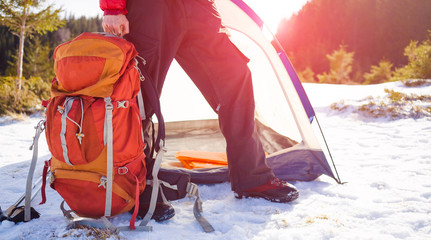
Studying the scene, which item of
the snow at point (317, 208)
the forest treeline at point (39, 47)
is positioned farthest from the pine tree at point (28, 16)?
the snow at point (317, 208)

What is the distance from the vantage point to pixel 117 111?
1224 millimetres

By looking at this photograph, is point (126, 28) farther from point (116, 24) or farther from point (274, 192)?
point (274, 192)

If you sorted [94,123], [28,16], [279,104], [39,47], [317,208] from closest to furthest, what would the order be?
1. [94,123]
2. [317,208]
3. [279,104]
4. [28,16]
5. [39,47]

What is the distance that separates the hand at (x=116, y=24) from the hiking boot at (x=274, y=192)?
105 centimetres

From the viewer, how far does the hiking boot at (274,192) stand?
162 cm

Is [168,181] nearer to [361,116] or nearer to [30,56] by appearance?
[361,116]

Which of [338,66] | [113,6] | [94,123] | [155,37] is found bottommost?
[94,123]

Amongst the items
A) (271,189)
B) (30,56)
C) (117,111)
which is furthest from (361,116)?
(30,56)

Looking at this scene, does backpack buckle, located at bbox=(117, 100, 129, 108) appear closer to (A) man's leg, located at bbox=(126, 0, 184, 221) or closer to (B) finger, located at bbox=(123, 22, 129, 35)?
(A) man's leg, located at bbox=(126, 0, 184, 221)

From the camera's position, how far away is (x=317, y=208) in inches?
61.6

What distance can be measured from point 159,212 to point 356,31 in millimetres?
33726

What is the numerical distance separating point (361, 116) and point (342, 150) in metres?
2.10

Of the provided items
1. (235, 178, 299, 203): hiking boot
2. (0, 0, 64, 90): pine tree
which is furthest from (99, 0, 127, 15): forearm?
(0, 0, 64, 90): pine tree

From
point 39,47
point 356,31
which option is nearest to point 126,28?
point 39,47
